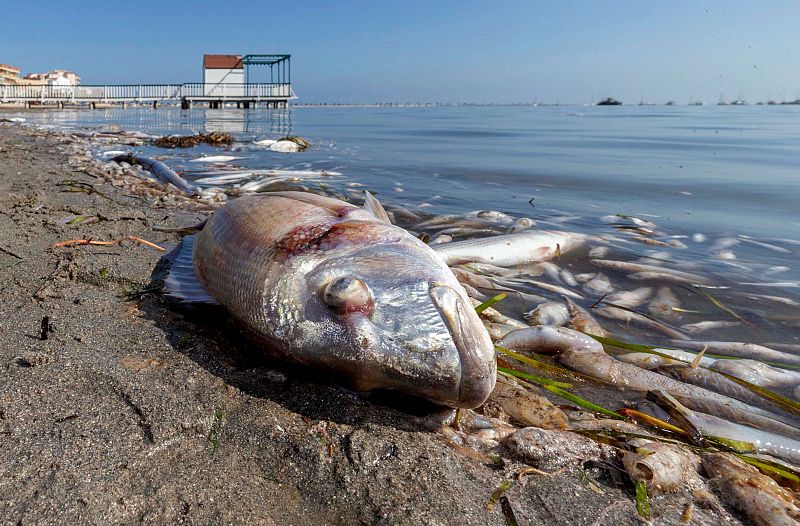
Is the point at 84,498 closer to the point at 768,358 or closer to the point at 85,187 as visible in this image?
the point at 768,358

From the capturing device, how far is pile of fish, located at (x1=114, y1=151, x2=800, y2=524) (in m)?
1.83

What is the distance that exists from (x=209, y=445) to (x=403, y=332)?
83 cm

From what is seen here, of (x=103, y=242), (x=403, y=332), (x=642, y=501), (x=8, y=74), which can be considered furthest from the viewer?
(x=8, y=74)

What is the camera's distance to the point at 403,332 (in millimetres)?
1808

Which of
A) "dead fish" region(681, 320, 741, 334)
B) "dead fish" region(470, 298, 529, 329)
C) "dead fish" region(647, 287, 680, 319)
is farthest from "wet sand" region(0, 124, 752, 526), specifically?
"dead fish" region(647, 287, 680, 319)

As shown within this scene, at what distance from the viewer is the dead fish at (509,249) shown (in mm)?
4723

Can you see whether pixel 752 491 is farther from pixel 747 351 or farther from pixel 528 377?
pixel 747 351

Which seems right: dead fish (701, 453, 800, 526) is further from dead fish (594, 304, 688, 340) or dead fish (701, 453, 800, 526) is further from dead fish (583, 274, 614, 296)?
dead fish (583, 274, 614, 296)

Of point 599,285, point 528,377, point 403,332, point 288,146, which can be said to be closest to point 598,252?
point 599,285

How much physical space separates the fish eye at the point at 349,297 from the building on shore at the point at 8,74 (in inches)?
2924

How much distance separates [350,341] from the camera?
185 centimetres

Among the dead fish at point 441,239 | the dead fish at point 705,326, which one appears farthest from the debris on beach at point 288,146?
the dead fish at point 705,326

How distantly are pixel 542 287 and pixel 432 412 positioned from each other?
251 cm

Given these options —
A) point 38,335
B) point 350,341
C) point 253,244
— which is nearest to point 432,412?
point 350,341
